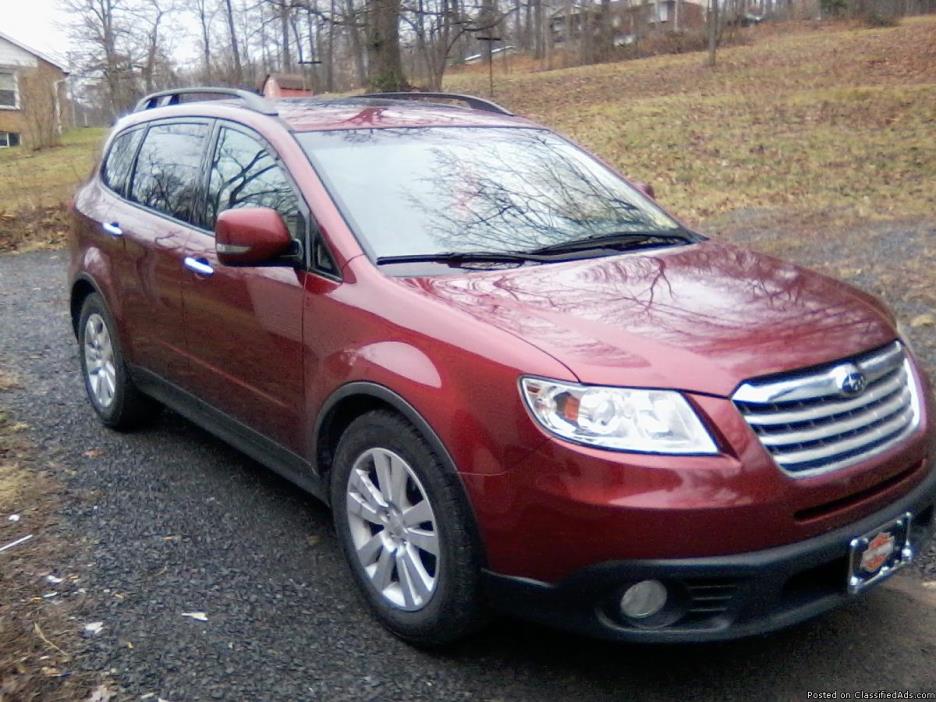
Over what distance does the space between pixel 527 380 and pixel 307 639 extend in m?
1.26

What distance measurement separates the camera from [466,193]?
4.03 meters

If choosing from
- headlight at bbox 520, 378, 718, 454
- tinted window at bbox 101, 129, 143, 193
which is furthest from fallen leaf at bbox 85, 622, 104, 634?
tinted window at bbox 101, 129, 143, 193

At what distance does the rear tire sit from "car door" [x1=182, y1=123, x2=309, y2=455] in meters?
0.94

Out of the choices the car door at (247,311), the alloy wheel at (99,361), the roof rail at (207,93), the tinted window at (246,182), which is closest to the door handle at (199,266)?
the car door at (247,311)

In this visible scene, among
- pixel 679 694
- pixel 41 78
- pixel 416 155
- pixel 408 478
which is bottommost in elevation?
pixel 679 694

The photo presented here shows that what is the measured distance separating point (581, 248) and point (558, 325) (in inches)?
34.4

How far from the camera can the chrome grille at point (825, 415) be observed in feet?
9.20

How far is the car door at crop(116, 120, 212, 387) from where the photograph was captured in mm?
4660

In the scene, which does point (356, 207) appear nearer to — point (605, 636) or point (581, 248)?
point (581, 248)

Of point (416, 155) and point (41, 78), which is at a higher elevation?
point (41, 78)

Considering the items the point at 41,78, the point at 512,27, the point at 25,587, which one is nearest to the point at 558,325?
the point at 25,587

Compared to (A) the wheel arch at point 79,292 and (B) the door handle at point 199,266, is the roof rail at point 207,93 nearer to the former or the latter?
Result: (B) the door handle at point 199,266

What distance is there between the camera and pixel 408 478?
325 centimetres

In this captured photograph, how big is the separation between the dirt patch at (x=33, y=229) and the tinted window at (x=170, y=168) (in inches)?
380
